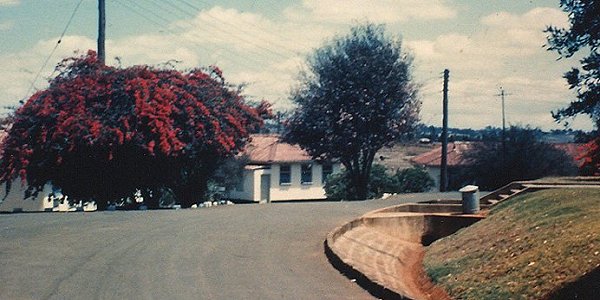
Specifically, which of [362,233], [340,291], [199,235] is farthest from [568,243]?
[199,235]

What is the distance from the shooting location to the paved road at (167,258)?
929 centimetres

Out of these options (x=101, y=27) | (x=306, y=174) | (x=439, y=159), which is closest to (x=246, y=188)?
(x=306, y=174)

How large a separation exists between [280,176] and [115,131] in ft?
85.8

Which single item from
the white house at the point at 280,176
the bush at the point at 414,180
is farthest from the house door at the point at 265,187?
the bush at the point at 414,180

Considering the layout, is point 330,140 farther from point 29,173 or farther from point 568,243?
point 568,243

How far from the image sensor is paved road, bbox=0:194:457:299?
30.5ft

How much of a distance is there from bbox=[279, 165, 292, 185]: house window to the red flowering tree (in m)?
21.2

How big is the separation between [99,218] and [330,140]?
1916cm

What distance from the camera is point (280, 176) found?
49.8m

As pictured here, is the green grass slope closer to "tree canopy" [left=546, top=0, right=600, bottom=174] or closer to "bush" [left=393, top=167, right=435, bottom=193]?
"tree canopy" [left=546, top=0, right=600, bottom=174]

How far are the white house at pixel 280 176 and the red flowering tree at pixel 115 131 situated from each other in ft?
65.7

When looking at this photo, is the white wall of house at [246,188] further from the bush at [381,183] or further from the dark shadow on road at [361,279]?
the dark shadow on road at [361,279]

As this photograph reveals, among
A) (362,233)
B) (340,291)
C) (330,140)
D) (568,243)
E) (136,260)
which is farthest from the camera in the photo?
(330,140)

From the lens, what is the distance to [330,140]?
118 feet
